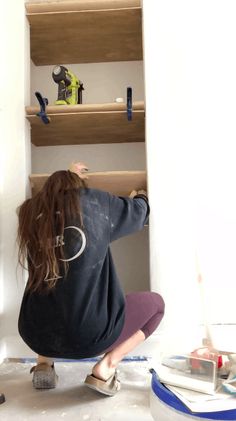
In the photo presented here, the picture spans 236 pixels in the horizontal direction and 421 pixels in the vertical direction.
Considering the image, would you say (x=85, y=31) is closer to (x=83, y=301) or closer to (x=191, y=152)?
(x=191, y=152)

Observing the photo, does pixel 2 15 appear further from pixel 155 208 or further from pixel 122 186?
pixel 155 208

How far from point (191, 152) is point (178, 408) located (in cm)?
108

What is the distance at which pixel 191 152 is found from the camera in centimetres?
175

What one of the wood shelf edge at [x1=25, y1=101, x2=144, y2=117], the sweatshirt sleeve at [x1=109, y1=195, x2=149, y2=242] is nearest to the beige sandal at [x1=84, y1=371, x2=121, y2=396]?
the sweatshirt sleeve at [x1=109, y1=195, x2=149, y2=242]

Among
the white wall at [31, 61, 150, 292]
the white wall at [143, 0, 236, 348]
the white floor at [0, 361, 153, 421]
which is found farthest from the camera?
the white wall at [31, 61, 150, 292]

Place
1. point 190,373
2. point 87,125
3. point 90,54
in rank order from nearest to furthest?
point 190,373 → point 87,125 → point 90,54

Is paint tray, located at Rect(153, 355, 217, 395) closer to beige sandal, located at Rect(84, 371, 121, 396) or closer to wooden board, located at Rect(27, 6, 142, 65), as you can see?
beige sandal, located at Rect(84, 371, 121, 396)

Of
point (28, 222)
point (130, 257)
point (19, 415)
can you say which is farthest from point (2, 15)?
point (19, 415)

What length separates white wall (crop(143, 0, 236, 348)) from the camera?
165 cm

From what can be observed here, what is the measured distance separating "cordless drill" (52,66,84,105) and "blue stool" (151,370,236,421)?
120cm

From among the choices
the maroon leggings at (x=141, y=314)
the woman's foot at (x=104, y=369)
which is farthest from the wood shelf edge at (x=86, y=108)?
the woman's foot at (x=104, y=369)

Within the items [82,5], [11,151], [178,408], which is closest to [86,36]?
[82,5]

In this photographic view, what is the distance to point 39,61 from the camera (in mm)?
2027

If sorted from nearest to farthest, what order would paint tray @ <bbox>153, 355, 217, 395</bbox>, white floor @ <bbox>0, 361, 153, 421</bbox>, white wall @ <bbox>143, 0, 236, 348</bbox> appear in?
paint tray @ <bbox>153, 355, 217, 395</bbox>
white floor @ <bbox>0, 361, 153, 421</bbox>
white wall @ <bbox>143, 0, 236, 348</bbox>
